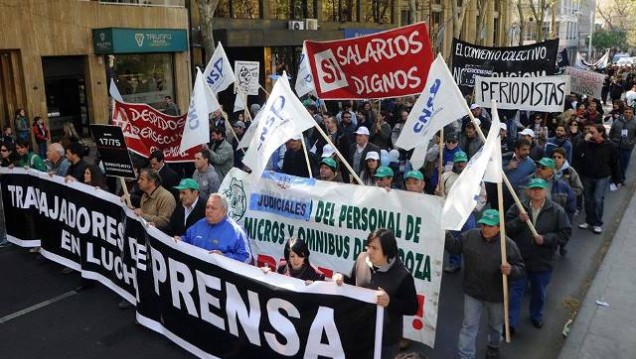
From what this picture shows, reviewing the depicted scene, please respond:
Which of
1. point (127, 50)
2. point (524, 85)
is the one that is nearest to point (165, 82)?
point (127, 50)

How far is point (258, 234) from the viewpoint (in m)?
6.59

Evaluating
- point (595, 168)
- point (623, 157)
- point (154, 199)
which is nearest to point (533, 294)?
point (595, 168)

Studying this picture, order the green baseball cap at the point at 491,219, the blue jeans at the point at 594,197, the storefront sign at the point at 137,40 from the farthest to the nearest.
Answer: the storefront sign at the point at 137,40, the blue jeans at the point at 594,197, the green baseball cap at the point at 491,219

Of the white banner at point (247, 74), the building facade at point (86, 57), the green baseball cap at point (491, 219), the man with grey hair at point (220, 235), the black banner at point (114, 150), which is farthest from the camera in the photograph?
the building facade at point (86, 57)

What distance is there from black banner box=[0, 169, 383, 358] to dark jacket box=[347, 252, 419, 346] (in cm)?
24

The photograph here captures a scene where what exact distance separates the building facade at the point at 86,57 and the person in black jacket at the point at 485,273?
14826mm

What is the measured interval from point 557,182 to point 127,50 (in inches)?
579

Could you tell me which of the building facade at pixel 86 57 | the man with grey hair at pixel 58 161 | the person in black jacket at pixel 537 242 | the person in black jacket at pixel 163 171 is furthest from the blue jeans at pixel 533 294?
the building facade at pixel 86 57

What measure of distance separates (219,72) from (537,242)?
266 inches

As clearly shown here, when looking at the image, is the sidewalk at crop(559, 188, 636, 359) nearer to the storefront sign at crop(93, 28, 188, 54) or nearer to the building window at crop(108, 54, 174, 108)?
the storefront sign at crop(93, 28, 188, 54)

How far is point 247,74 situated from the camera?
12.7 m

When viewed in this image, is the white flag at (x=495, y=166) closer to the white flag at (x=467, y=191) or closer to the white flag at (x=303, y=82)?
the white flag at (x=467, y=191)

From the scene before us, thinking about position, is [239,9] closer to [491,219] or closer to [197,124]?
Result: [197,124]

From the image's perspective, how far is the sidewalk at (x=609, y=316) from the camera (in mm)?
5539
